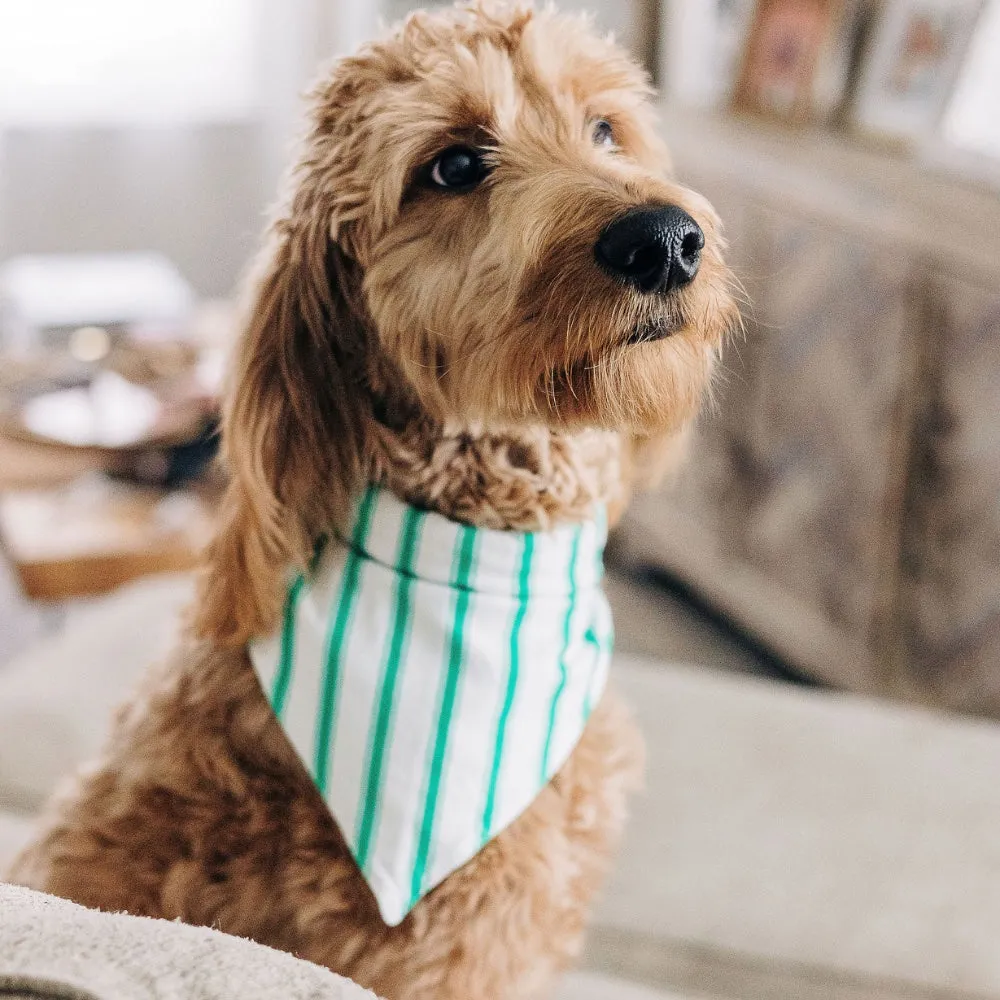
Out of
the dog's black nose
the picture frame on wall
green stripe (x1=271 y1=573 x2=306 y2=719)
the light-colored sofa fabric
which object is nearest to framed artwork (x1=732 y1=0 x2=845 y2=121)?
the picture frame on wall

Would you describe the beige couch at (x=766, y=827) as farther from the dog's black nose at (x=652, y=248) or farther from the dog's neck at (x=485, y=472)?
the dog's black nose at (x=652, y=248)

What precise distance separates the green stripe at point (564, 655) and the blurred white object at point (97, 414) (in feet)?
4.04

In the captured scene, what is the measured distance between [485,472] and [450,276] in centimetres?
18

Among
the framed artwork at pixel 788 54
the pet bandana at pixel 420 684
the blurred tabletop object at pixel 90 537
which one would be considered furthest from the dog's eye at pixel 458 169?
the framed artwork at pixel 788 54

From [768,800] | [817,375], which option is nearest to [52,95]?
[817,375]

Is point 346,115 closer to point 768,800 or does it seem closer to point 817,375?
point 768,800

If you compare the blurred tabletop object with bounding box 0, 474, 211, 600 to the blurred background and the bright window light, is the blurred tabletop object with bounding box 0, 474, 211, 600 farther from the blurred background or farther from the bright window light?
the bright window light

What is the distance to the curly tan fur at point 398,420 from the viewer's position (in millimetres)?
956

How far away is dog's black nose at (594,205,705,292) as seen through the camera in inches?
34.2

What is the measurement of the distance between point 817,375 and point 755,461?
0.28 metres

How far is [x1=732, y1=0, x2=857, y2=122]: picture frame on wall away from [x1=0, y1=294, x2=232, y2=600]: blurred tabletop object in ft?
4.85

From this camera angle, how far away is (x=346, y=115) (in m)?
0.99

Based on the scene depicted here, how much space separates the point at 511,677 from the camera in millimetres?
995

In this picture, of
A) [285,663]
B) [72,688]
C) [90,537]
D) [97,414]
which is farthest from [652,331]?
[97,414]
